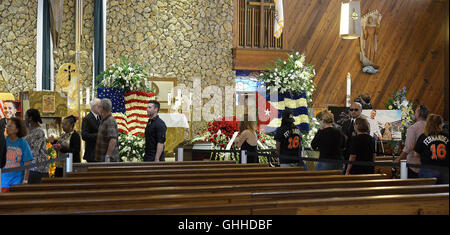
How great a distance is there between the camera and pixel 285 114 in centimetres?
533

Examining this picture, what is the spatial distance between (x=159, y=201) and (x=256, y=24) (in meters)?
10.00

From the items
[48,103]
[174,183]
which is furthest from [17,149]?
[48,103]

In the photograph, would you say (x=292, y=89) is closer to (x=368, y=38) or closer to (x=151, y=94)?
(x=151, y=94)

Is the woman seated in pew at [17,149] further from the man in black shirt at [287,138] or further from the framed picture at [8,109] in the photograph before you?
the man in black shirt at [287,138]

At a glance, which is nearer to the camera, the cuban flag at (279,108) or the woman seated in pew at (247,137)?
the woman seated in pew at (247,137)

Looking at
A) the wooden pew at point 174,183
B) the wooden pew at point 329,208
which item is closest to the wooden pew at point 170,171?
the wooden pew at point 174,183

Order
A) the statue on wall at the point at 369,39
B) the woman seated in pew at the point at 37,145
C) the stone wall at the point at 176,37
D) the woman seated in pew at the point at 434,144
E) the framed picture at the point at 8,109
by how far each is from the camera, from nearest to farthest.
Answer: the woman seated in pew at the point at 434,144 < the woman seated in pew at the point at 37,145 < the framed picture at the point at 8,109 < the stone wall at the point at 176,37 < the statue on wall at the point at 369,39

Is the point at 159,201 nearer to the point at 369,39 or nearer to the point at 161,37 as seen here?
the point at 161,37

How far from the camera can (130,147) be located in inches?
265

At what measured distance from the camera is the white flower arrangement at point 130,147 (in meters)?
6.74

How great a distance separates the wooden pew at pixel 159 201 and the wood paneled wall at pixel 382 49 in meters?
9.77

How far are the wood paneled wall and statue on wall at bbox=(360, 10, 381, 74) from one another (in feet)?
0.55

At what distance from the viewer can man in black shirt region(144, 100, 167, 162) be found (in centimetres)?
531
